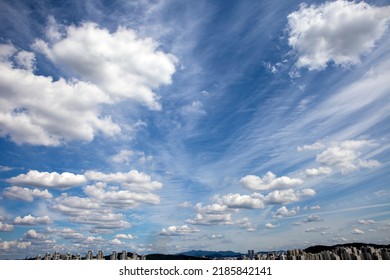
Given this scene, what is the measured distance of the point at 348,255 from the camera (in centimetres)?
3962

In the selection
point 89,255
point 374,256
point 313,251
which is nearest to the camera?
point 374,256
